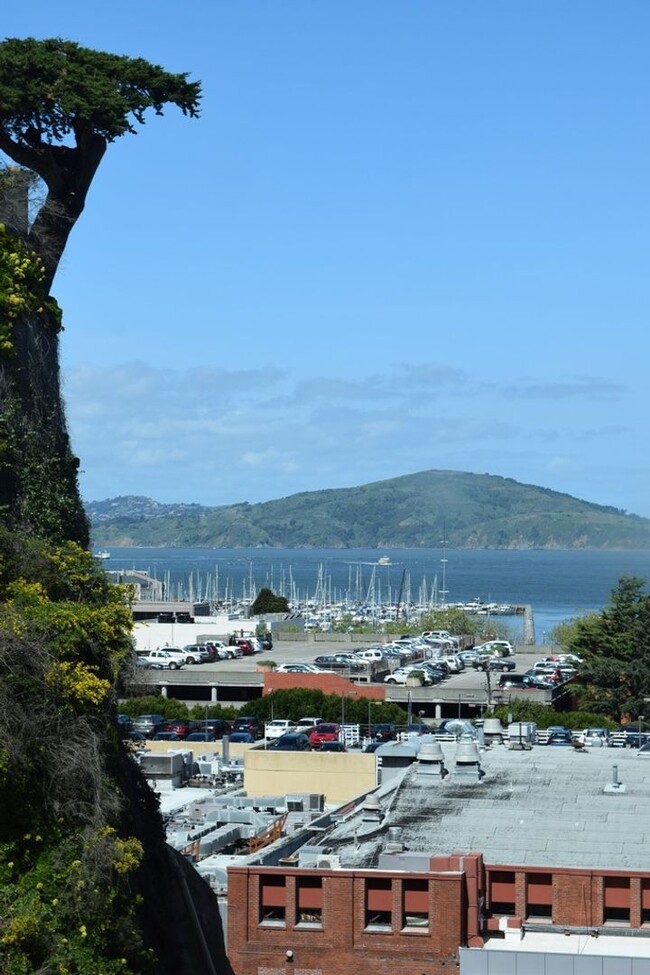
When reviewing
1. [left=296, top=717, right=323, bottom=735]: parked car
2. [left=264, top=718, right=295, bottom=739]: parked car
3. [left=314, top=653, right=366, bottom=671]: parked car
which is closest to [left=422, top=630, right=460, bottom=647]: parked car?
[left=314, top=653, right=366, bottom=671]: parked car

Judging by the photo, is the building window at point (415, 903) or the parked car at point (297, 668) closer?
the building window at point (415, 903)

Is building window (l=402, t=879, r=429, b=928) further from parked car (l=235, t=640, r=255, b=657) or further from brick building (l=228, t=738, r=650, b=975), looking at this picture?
parked car (l=235, t=640, r=255, b=657)

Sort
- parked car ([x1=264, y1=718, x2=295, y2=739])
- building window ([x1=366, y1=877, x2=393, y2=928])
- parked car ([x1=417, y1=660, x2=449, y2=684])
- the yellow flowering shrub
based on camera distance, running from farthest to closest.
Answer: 1. parked car ([x1=417, y1=660, x2=449, y2=684])
2. parked car ([x1=264, y1=718, x2=295, y2=739])
3. building window ([x1=366, y1=877, x2=393, y2=928])
4. the yellow flowering shrub

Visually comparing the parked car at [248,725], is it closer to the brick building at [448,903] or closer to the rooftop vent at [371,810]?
the rooftop vent at [371,810]

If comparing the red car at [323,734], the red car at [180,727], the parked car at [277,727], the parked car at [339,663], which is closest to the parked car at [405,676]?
the parked car at [339,663]

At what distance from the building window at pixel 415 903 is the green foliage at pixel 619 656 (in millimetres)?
57160

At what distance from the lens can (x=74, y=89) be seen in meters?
29.4

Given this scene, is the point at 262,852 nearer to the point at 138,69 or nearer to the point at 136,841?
the point at 136,841

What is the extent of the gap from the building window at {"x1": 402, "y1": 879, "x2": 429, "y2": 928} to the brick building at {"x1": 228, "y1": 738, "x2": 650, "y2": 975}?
19mm

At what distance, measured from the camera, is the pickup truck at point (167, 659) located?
104 m

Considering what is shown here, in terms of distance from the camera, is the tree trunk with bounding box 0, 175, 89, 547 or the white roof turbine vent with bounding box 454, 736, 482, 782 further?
the white roof turbine vent with bounding box 454, 736, 482, 782

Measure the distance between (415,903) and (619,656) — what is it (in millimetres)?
61877

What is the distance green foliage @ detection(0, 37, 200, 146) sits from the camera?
29250 millimetres

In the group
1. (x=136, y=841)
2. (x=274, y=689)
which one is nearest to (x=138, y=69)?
(x=136, y=841)
